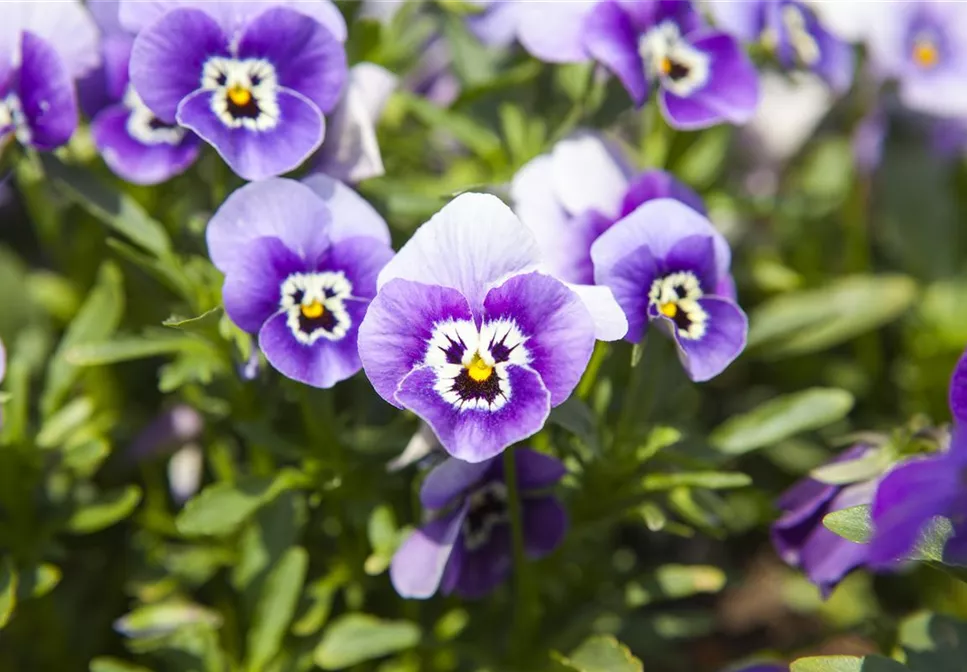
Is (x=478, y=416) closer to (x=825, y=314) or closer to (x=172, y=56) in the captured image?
(x=172, y=56)

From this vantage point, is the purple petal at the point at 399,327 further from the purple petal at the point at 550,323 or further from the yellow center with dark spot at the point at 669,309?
the yellow center with dark spot at the point at 669,309

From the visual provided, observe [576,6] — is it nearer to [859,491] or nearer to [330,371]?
[330,371]

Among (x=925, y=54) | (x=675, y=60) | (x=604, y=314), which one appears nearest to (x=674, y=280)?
(x=604, y=314)

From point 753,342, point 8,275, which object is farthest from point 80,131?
point 753,342

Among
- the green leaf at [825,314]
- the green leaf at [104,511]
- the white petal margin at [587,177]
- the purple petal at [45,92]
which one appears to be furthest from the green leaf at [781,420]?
the purple petal at [45,92]

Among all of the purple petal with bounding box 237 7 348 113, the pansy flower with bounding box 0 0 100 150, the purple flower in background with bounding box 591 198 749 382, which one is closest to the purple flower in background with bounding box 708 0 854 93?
the purple flower in background with bounding box 591 198 749 382

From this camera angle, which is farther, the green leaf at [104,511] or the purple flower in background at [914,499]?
the green leaf at [104,511]
